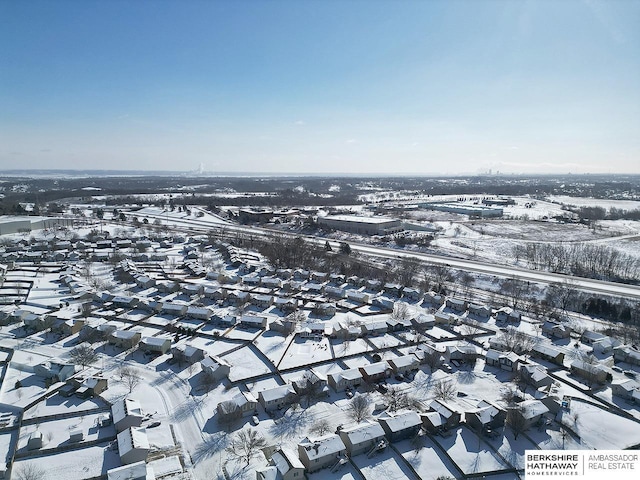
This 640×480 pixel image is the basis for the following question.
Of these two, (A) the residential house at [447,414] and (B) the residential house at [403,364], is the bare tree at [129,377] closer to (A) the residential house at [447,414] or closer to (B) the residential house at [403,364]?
(B) the residential house at [403,364]

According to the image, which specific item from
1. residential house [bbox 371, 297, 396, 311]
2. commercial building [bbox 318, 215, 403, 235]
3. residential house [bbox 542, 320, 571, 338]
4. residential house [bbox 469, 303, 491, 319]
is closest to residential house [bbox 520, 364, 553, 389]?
residential house [bbox 542, 320, 571, 338]

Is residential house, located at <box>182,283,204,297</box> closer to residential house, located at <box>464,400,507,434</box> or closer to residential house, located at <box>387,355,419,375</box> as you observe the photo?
residential house, located at <box>387,355,419,375</box>

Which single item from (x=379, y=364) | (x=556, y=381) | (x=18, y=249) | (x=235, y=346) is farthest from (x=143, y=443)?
(x=18, y=249)

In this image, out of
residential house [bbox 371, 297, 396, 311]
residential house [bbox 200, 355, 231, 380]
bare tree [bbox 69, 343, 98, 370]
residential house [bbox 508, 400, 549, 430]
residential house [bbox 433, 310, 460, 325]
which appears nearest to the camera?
residential house [bbox 508, 400, 549, 430]

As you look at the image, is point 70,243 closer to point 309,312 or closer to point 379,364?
point 309,312

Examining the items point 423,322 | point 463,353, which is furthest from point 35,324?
point 463,353

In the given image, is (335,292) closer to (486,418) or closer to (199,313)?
(199,313)
